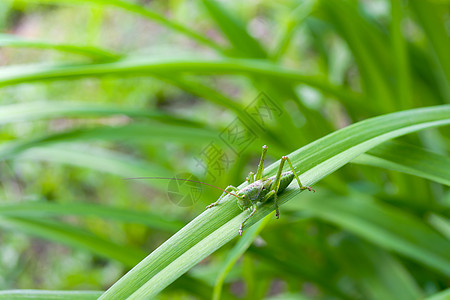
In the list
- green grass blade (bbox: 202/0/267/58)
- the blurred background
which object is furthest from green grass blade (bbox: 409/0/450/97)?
green grass blade (bbox: 202/0/267/58)

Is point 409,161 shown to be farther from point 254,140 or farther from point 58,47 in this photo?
point 58,47

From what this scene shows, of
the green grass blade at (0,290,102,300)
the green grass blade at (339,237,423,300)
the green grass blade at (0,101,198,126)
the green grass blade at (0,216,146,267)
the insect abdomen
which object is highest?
the green grass blade at (0,101,198,126)

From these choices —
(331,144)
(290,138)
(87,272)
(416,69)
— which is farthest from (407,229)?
(87,272)

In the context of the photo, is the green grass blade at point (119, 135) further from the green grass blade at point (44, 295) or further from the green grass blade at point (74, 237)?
the green grass blade at point (44, 295)

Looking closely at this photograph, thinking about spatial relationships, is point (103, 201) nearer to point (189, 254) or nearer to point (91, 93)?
point (91, 93)

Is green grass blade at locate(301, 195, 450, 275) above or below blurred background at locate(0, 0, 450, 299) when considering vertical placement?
below

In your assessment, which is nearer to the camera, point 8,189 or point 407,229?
point 407,229

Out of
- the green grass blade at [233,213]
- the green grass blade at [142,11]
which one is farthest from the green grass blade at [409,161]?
the green grass blade at [142,11]

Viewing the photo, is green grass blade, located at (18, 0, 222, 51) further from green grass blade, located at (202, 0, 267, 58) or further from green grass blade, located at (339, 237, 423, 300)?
green grass blade, located at (339, 237, 423, 300)
